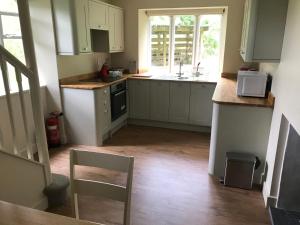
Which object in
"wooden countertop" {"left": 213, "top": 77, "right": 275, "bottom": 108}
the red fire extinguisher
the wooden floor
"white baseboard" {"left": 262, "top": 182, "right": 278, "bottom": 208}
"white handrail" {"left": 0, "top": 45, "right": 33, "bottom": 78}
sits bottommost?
the wooden floor

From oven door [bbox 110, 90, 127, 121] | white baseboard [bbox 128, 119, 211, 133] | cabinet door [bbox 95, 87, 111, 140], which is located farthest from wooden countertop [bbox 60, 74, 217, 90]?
white baseboard [bbox 128, 119, 211, 133]

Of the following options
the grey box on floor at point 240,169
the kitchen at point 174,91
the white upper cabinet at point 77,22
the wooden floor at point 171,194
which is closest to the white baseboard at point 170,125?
the kitchen at point 174,91

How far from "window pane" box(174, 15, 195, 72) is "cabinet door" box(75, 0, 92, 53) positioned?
1932 mm

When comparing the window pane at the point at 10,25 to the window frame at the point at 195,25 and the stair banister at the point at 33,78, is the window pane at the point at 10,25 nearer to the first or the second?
the stair banister at the point at 33,78

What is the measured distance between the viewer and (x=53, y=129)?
Result: 3.40m

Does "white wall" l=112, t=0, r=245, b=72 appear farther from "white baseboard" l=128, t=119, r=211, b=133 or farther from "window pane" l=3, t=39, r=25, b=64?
"window pane" l=3, t=39, r=25, b=64

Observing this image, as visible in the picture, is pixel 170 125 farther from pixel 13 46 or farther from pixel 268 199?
pixel 13 46

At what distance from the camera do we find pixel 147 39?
4.93 metres

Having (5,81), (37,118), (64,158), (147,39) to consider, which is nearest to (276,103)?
(37,118)

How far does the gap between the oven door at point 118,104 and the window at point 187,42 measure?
1238 mm

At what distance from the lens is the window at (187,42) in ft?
14.8

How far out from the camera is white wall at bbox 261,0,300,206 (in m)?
1.77

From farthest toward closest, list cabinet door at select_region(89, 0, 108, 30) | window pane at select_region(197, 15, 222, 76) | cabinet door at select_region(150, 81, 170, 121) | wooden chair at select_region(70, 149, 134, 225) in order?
1. window pane at select_region(197, 15, 222, 76)
2. cabinet door at select_region(150, 81, 170, 121)
3. cabinet door at select_region(89, 0, 108, 30)
4. wooden chair at select_region(70, 149, 134, 225)

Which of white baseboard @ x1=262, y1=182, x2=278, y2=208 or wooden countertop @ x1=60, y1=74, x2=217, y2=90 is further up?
wooden countertop @ x1=60, y1=74, x2=217, y2=90
